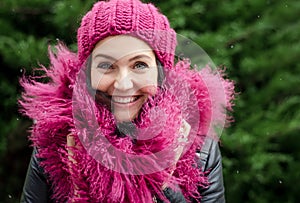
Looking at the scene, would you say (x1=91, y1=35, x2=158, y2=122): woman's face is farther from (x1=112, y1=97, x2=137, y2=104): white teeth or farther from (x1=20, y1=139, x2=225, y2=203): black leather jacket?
(x1=20, y1=139, x2=225, y2=203): black leather jacket

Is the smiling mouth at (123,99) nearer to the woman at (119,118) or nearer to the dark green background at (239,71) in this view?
the woman at (119,118)

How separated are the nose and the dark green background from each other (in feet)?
3.47

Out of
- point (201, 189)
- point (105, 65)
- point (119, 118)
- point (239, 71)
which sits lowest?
point (201, 189)

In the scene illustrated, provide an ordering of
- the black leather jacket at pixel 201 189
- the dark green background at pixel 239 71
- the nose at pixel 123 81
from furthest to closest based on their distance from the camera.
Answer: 1. the dark green background at pixel 239 71
2. the black leather jacket at pixel 201 189
3. the nose at pixel 123 81

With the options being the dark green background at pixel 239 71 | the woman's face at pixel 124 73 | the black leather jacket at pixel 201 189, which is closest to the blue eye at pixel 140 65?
the woman's face at pixel 124 73

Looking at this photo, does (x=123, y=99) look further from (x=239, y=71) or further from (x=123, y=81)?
(x=239, y=71)

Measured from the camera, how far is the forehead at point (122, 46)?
1.28 m

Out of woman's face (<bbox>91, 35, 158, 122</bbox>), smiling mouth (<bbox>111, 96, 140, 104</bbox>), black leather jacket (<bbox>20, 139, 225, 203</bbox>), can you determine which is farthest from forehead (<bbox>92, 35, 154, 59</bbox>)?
black leather jacket (<bbox>20, 139, 225, 203</bbox>)

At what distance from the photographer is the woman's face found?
1279mm

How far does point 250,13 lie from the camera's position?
2.60 meters

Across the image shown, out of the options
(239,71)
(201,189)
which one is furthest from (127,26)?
(239,71)

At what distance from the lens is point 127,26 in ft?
4.19

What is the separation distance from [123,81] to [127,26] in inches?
5.4

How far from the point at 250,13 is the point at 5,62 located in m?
1.22
